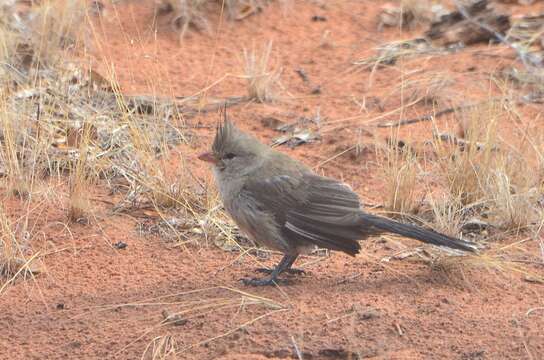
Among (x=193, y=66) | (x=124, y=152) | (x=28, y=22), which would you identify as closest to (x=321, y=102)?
(x=193, y=66)

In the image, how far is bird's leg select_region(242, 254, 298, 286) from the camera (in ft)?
17.5

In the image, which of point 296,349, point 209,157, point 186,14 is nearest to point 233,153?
point 209,157

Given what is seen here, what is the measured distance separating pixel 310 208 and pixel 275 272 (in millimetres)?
419

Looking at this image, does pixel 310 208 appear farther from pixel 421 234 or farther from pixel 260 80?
pixel 260 80

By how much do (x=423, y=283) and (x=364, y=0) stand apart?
6.10m

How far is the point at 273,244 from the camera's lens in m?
5.36

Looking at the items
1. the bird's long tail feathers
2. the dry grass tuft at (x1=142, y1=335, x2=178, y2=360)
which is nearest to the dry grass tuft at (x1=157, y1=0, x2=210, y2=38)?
the bird's long tail feathers

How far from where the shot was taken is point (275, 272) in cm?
538

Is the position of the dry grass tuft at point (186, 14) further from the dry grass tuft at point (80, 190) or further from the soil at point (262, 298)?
the dry grass tuft at point (80, 190)

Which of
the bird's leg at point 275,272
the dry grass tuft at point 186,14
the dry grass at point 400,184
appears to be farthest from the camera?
the dry grass tuft at point 186,14

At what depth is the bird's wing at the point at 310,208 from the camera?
206 inches

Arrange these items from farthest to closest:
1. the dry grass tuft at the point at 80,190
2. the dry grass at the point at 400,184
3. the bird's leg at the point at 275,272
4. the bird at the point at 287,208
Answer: the dry grass at the point at 400,184 < the dry grass tuft at the point at 80,190 < the bird's leg at the point at 275,272 < the bird at the point at 287,208

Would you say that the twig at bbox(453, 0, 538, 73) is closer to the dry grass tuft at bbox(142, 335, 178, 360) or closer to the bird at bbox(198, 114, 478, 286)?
the bird at bbox(198, 114, 478, 286)

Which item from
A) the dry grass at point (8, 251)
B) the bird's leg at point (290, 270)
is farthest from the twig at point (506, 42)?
the dry grass at point (8, 251)
